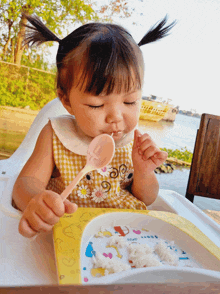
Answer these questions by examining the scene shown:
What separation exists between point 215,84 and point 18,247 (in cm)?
445

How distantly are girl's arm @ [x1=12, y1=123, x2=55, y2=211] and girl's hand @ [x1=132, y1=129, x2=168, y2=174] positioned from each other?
0.21m

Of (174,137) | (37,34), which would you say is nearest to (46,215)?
(37,34)

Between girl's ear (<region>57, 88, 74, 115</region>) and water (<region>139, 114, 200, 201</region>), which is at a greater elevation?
girl's ear (<region>57, 88, 74, 115</region>)

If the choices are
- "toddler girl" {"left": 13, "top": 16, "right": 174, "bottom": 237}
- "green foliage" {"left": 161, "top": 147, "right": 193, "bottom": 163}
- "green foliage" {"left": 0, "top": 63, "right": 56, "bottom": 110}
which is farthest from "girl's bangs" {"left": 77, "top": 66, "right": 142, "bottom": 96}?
"green foliage" {"left": 161, "top": 147, "right": 193, "bottom": 163}

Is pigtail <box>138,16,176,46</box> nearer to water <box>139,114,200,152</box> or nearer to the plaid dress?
the plaid dress

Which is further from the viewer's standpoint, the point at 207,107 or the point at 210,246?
the point at 207,107

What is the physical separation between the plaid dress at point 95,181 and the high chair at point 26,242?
10cm

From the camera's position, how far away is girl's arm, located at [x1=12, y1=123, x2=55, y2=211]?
0.51 meters

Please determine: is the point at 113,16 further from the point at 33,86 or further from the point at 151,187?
the point at 151,187

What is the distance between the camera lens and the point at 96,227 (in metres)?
0.45

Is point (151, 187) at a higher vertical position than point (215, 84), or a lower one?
lower

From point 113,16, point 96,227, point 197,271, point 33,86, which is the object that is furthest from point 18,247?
point 113,16

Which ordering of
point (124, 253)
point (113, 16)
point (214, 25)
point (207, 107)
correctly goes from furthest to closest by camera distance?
point (207, 107) < point (214, 25) < point (113, 16) < point (124, 253)

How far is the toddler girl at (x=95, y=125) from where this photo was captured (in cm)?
52
